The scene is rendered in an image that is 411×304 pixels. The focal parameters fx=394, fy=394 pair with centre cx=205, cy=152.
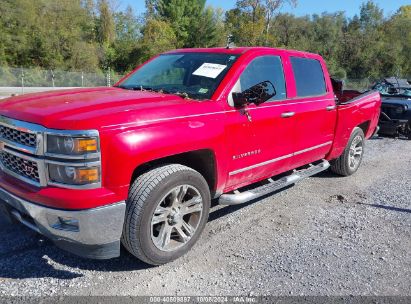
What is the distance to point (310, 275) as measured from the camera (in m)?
3.43

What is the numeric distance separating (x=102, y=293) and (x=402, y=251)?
9.53 feet

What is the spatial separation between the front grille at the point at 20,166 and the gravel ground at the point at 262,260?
83 centimetres

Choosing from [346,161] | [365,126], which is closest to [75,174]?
[346,161]

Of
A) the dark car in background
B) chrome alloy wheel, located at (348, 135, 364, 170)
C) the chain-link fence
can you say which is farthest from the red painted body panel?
the chain-link fence

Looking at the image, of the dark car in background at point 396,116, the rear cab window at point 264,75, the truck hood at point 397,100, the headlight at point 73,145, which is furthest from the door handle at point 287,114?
the truck hood at point 397,100

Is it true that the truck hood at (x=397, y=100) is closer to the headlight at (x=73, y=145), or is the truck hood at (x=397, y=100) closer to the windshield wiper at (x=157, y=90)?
the windshield wiper at (x=157, y=90)

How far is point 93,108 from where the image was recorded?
3111mm

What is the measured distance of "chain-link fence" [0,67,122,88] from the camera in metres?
32.6

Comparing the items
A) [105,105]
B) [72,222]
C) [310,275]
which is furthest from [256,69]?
[72,222]

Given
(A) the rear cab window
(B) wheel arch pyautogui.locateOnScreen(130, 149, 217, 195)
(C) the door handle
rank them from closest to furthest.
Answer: (B) wheel arch pyautogui.locateOnScreen(130, 149, 217, 195), (A) the rear cab window, (C) the door handle

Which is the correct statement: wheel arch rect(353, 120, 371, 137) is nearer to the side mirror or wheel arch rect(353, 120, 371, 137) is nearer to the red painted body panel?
the red painted body panel

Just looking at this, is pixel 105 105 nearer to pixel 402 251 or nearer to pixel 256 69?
pixel 256 69

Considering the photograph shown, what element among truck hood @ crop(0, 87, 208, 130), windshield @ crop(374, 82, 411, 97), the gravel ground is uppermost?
truck hood @ crop(0, 87, 208, 130)

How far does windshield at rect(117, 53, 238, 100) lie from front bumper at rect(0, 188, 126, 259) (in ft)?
4.79
